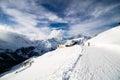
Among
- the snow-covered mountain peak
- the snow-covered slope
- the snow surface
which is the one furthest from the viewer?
the snow-covered mountain peak

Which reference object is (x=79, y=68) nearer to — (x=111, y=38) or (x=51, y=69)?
(x=51, y=69)

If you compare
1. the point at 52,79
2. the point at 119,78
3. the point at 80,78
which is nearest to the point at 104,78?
the point at 119,78

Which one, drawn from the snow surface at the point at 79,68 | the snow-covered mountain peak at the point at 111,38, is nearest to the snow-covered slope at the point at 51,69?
the snow surface at the point at 79,68

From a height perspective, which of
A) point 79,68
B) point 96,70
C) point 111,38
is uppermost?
point 111,38

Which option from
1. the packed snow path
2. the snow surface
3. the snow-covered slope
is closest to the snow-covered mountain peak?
the snow surface

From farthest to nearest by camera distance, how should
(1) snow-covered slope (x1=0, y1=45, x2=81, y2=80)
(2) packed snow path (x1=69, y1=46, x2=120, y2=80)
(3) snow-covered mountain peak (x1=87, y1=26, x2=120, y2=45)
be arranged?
(3) snow-covered mountain peak (x1=87, y1=26, x2=120, y2=45) → (1) snow-covered slope (x1=0, y1=45, x2=81, y2=80) → (2) packed snow path (x1=69, y1=46, x2=120, y2=80)

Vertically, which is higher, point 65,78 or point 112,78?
point 65,78

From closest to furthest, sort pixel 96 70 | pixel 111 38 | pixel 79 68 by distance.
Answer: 1. pixel 96 70
2. pixel 79 68
3. pixel 111 38

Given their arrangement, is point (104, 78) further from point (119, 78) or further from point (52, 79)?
point (52, 79)

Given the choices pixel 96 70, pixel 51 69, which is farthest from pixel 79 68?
pixel 51 69

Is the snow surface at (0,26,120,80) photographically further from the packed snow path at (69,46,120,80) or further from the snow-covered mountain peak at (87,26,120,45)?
the snow-covered mountain peak at (87,26,120,45)

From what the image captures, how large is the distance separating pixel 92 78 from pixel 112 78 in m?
2.38

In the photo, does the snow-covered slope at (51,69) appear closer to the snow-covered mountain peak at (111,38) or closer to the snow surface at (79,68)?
the snow surface at (79,68)

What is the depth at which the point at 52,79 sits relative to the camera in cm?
1217
